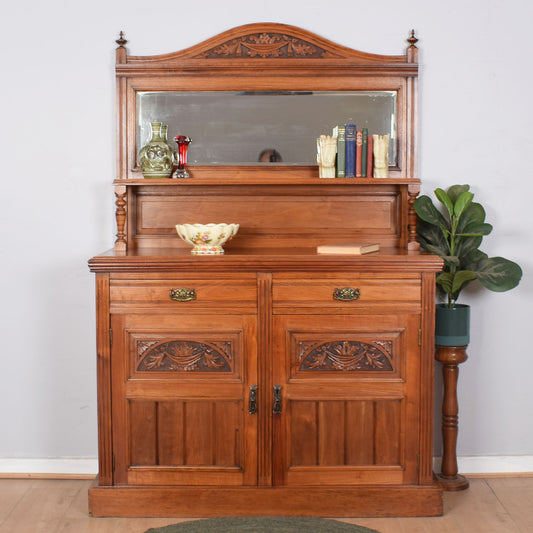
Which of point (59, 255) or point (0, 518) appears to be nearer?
point (0, 518)

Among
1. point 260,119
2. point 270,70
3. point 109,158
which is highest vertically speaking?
point 270,70

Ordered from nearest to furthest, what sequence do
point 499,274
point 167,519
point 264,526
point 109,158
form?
point 264,526, point 167,519, point 499,274, point 109,158

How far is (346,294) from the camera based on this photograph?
2746 millimetres

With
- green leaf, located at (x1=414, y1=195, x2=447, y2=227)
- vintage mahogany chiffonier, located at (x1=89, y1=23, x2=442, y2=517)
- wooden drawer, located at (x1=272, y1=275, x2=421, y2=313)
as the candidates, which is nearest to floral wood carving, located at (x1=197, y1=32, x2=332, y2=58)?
vintage mahogany chiffonier, located at (x1=89, y1=23, x2=442, y2=517)

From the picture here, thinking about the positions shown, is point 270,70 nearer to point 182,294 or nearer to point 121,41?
point 121,41

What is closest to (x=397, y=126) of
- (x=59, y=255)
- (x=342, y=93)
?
(x=342, y=93)

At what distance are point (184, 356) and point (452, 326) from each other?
3.62ft

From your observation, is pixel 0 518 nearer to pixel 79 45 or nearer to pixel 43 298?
pixel 43 298

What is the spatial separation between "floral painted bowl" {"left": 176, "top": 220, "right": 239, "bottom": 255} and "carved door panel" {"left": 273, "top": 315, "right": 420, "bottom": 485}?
0.38 meters

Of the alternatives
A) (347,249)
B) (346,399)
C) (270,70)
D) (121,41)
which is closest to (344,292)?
(347,249)

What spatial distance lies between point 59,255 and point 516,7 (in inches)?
89.5

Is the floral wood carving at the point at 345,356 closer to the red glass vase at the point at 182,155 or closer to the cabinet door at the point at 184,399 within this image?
the cabinet door at the point at 184,399

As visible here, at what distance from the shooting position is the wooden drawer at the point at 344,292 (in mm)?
2750

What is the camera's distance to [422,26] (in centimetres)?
315
